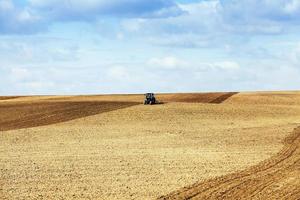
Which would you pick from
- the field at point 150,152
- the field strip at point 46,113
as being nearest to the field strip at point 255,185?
the field at point 150,152

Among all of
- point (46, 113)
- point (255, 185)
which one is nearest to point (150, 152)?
point (255, 185)

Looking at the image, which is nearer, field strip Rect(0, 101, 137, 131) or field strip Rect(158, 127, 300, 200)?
field strip Rect(158, 127, 300, 200)

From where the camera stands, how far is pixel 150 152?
36.7 meters

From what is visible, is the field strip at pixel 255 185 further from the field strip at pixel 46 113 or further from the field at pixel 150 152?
the field strip at pixel 46 113

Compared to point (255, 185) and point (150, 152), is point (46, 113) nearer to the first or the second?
point (150, 152)

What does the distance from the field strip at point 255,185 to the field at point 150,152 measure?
35 millimetres

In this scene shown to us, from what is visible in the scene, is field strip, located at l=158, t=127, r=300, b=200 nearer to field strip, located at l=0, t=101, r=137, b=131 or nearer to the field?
Answer: the field

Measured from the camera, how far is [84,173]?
94.2ft

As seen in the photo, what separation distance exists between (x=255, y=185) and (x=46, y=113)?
42.4 m

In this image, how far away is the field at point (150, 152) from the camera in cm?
2430

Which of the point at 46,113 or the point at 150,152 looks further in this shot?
the point at 46,113

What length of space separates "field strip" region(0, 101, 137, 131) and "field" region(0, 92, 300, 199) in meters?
0.10

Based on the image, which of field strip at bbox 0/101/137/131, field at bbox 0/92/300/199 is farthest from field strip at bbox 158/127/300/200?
field strip at bbox 0/101/137/131

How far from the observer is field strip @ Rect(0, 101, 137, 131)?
5728 cm
